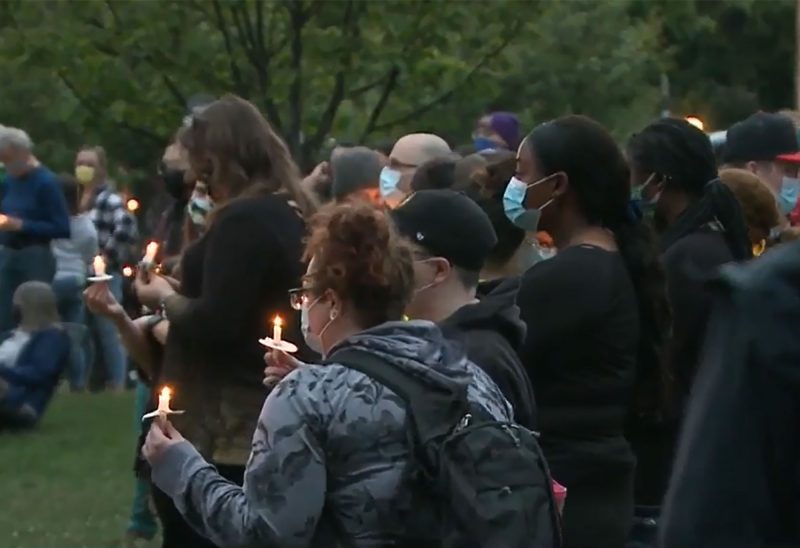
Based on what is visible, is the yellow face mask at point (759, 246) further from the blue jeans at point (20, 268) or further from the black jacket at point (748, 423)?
the blue jeans at point (20, 268)

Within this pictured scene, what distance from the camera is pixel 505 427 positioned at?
376cm

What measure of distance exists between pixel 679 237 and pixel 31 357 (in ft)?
26.0

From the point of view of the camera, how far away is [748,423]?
2.31m

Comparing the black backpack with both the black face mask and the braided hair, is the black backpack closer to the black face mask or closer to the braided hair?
the braided hair

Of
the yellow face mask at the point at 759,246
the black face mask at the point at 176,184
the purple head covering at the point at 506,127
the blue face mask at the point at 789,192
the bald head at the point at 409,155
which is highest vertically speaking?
the yellow face mask at the point at 759,246

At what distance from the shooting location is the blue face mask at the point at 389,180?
8.95 meters

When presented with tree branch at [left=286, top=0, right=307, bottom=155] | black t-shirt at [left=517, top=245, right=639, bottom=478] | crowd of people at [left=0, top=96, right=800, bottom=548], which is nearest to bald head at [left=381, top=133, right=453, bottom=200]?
crowd of people at [left=0, top=96, right=800, bottom=548]

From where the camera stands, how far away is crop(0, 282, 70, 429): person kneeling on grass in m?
12.7

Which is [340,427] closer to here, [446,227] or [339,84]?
[446,227]

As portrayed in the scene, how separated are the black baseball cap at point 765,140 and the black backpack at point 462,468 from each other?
13.1ft

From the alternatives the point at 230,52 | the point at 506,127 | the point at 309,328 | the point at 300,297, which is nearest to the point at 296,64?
the point at 230,52

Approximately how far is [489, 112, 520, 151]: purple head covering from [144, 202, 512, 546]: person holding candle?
6773mm

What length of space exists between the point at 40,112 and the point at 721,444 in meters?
26.3

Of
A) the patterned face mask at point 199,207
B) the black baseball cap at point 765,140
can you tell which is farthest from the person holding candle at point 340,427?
the black baseball cap at point 765,140
